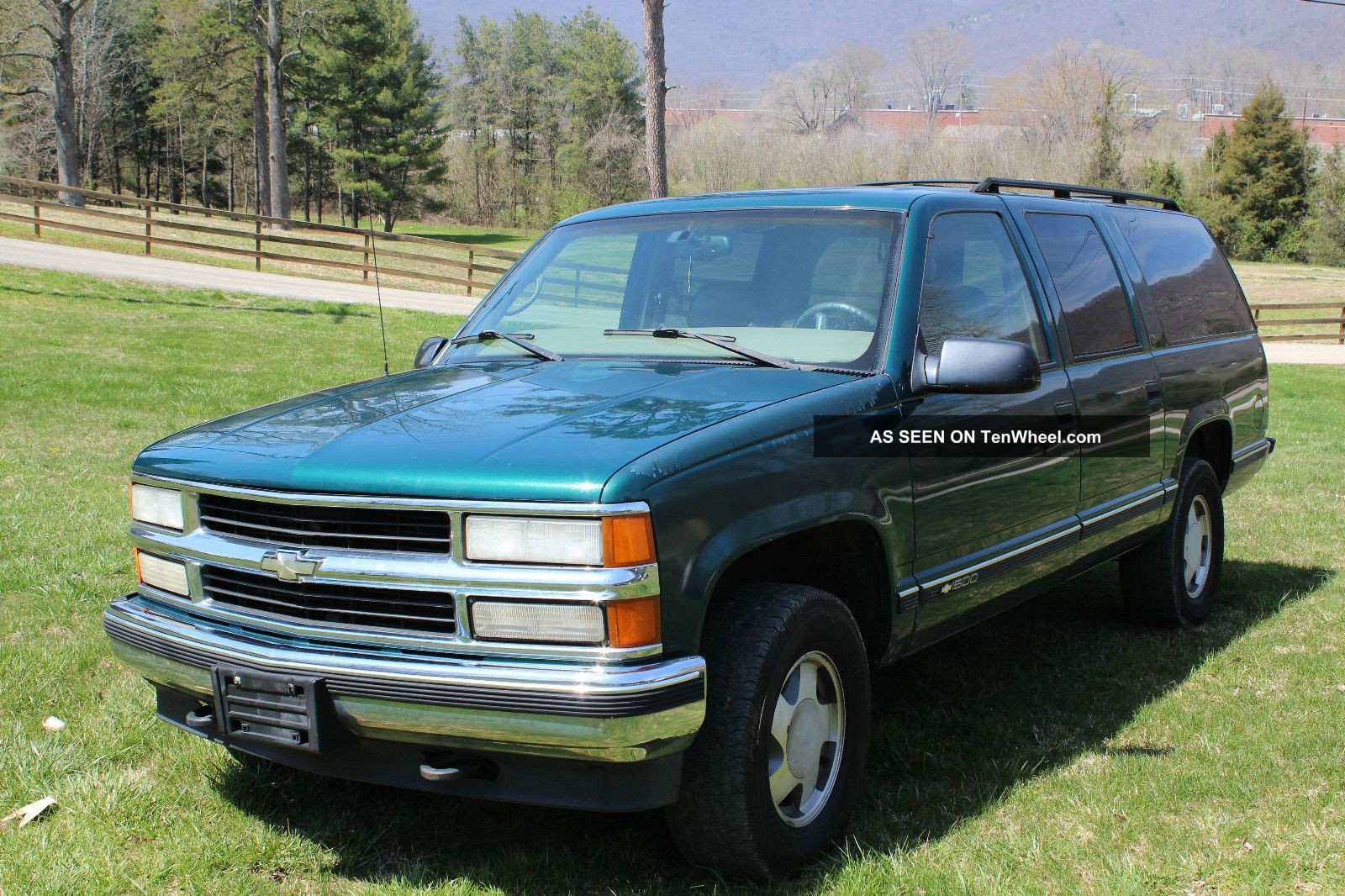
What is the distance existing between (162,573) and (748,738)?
5.60ft

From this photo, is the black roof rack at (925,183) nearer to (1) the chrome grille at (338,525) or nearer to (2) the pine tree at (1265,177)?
(1) the chrome grille at (338,525)

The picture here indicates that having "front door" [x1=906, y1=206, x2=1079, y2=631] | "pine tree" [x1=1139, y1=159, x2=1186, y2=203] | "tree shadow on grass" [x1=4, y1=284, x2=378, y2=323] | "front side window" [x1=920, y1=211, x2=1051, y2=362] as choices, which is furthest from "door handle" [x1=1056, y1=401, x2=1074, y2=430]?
"pine tree" [x1=1139, y1=159, x2=1186, y2=203]

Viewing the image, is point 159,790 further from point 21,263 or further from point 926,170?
point 926,170

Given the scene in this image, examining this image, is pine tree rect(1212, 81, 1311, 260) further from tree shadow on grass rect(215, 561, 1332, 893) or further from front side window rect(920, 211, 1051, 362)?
front side window rect(920, 211, 1051, 362)

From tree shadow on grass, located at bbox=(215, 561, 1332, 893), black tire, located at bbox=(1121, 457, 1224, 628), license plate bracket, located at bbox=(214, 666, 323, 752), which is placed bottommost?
tree shadow on grass, located at bbox=(215, 561, 1332, 893)

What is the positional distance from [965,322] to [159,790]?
2.99 m

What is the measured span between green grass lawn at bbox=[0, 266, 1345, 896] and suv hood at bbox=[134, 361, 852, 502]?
3.56ft

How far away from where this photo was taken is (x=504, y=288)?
4.81 m

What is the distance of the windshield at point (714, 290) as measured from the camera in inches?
156

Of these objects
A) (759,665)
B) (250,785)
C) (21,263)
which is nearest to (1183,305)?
(759,665)

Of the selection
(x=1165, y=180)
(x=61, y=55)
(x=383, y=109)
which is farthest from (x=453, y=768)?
(x=1165, y=180)

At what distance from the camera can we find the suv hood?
2.91 m

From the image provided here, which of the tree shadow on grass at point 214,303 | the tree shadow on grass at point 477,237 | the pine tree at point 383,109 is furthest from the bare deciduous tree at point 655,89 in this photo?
the tree shadow on grass at point 477,237

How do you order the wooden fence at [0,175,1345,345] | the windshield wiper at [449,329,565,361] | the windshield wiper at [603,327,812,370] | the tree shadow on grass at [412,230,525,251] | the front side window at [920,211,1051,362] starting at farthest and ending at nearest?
the tree shadow on grass at [412,230,525,251] → the wooden fence at [0,175,1345,345] → the windshield wiper at [449,329,565,361] → the front side window at [920,211,1051,362] → the windshield wiper at [603,327,812,370]
